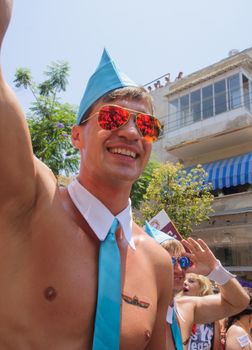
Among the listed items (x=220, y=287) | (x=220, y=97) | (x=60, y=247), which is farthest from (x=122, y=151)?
(x=220, y=97)

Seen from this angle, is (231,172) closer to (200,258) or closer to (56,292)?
(200,258)

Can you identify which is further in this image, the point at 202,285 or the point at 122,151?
the point at 202,285

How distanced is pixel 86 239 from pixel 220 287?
2501 mm

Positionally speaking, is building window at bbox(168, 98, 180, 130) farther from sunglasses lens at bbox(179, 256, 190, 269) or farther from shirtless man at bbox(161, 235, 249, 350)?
sunglasses lens at bbox(179, 256, 190, 269)

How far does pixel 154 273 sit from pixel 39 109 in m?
11.4

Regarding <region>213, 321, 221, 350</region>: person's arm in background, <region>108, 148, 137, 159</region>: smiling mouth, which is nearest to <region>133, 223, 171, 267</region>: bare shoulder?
<region>108, 148, 137, 159</region>: smiling mouth

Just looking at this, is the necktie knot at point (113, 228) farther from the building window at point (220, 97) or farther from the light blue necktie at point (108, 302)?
the building window at point (220, 97)

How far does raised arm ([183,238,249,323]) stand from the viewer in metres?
3.69

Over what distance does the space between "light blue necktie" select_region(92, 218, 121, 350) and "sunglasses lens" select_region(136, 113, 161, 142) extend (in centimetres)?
61

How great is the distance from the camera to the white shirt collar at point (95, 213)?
1710 mm

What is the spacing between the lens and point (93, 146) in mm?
1847

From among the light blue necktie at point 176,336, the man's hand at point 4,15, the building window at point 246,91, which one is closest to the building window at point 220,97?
the building window at point 246,91

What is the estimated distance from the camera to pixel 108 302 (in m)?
1.49

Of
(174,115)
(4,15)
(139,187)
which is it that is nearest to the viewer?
(4,15)
